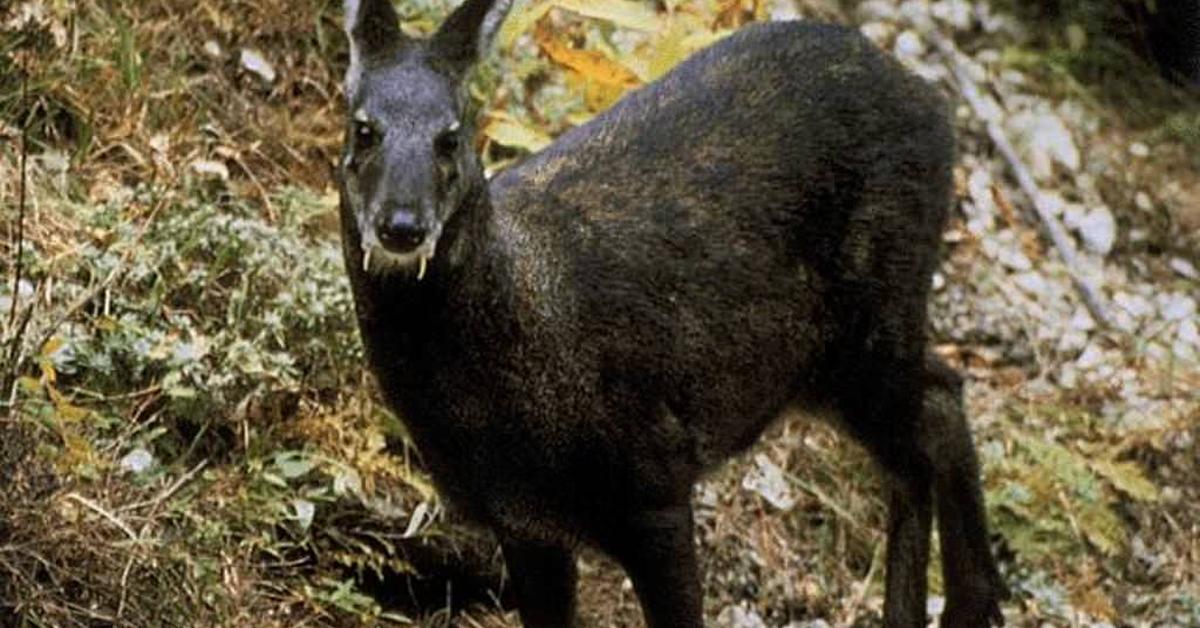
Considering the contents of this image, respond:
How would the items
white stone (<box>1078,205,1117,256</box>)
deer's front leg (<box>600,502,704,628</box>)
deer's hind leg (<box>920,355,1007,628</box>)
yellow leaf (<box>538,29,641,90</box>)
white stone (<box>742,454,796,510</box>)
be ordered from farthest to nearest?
white stone (<box>1078,205,1117,256</box>) < white stone (<box>742,454,796,510</box>) < yellow leaf (<box>538,29,641,90</box>) < deer's hind leg (<box>920,355,1007,628</box>) < deer's front leg (<box>600,502,704,628</box>)

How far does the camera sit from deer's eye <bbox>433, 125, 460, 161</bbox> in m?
5.16

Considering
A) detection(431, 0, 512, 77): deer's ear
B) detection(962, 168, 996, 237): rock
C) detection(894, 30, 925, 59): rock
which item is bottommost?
detection(962, 168, 996, 237): rock

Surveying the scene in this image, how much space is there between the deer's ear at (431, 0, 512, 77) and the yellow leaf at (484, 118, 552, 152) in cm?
196

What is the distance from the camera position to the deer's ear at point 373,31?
5348 mm

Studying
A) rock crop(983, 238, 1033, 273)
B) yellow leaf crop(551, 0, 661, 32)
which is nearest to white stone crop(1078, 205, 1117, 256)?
rock crop(983, 238, 1033, 273)

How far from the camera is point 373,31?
537 centimetres

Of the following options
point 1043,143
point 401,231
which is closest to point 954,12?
point 1043,143

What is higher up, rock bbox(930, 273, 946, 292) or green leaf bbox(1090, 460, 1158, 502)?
rock bbox(930, 273, 946, 292)

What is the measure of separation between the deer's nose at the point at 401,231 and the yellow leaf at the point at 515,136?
8.01ft

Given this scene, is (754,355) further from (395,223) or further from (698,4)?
(698,4)

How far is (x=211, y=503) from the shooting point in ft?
21.1

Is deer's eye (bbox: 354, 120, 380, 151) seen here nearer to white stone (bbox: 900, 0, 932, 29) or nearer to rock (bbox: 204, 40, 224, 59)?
rock (bbox: 204, 40, 224, 59)

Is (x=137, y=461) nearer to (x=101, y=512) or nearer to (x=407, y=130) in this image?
(x=101, y=512)

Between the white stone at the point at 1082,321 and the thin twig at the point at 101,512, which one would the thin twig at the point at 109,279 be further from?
the white stone at the point at 1082,321
